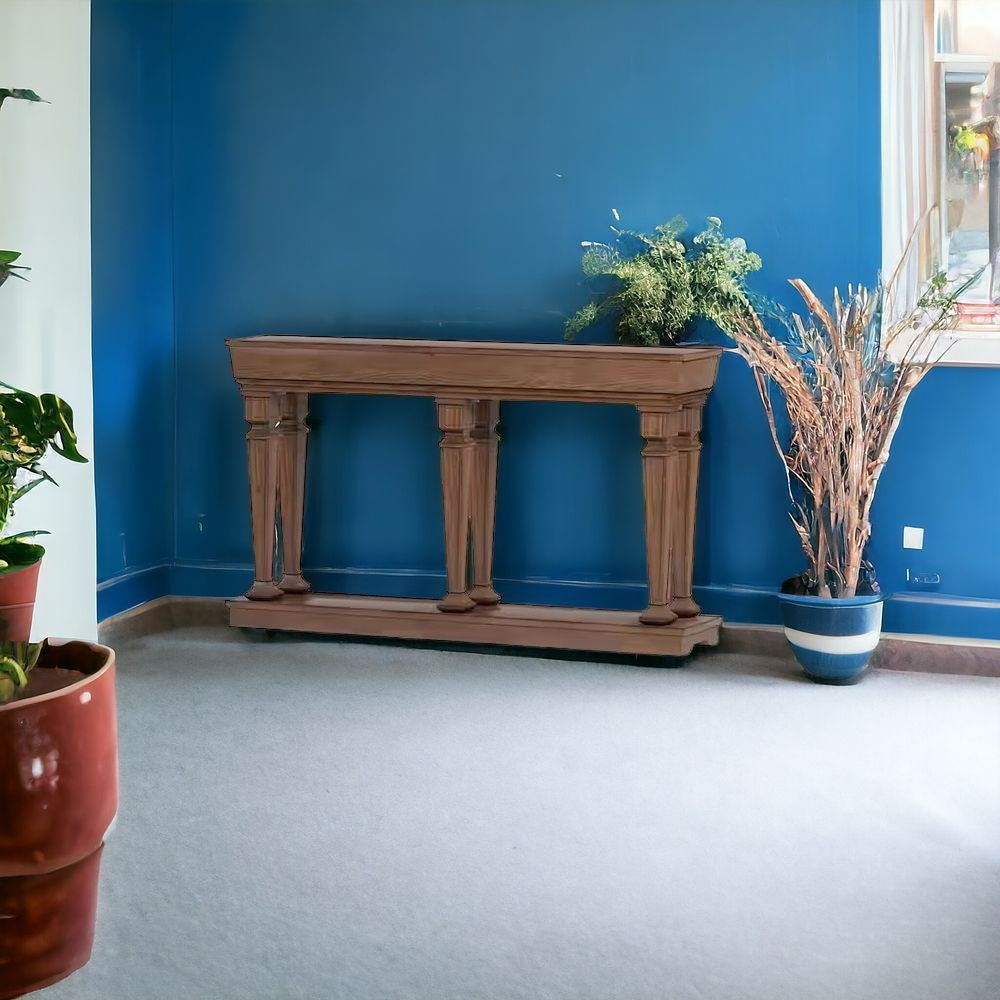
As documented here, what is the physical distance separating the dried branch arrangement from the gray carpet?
0.46 meters

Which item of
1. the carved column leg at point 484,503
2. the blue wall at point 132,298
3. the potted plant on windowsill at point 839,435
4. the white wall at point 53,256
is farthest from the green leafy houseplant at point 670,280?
the white wall at point 53,256

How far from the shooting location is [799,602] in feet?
14.7

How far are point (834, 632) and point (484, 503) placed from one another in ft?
4.19

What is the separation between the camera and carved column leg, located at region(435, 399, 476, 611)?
4.71 meters

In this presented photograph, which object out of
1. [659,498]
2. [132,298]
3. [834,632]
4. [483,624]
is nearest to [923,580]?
[834,632]

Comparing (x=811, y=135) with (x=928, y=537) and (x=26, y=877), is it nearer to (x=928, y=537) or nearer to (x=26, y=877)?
(x=928, y=537)

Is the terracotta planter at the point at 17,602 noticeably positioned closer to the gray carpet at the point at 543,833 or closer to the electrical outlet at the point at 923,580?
the gray carpet at the point at 543,833

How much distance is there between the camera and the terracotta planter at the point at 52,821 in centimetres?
241

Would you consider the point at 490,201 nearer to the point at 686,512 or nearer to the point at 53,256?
the point at 686,512

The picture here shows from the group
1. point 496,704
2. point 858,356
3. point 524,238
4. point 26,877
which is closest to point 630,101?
point 524,238

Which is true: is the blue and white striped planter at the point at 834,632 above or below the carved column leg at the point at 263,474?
below

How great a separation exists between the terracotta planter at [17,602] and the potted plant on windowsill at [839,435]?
2.44 m

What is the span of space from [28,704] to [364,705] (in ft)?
6.35

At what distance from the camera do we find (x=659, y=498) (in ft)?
15.1
